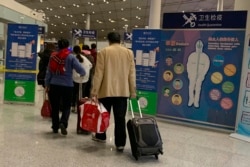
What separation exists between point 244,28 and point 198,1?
44.7ft

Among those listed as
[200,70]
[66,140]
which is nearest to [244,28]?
[200,70]

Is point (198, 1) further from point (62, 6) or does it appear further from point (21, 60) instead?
point (21, 60)

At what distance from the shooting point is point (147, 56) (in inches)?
275

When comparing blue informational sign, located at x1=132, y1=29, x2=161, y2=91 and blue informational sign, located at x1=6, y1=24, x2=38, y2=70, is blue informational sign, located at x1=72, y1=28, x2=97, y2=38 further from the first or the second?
blue informational sign, located at x1=132, y1=29, x2=161, y2=91

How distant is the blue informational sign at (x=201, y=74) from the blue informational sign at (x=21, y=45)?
→ 9.91ft

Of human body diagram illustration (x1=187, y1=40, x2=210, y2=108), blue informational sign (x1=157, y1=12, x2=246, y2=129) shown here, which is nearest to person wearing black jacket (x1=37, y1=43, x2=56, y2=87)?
blue informational sign (x1=157, y1=12, x2=246, y2=129)

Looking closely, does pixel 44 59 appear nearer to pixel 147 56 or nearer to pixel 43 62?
pixel 43 62

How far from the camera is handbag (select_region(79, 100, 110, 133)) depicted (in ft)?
14.0

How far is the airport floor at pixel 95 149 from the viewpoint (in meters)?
3.87

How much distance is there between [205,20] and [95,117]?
3.20m

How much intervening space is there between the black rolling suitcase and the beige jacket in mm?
456

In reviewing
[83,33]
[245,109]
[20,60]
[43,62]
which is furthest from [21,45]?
[83,33]

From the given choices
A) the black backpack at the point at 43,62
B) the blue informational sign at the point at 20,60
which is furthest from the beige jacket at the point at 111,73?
the blue informational sign at the point at 20,60

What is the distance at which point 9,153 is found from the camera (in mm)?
3963
